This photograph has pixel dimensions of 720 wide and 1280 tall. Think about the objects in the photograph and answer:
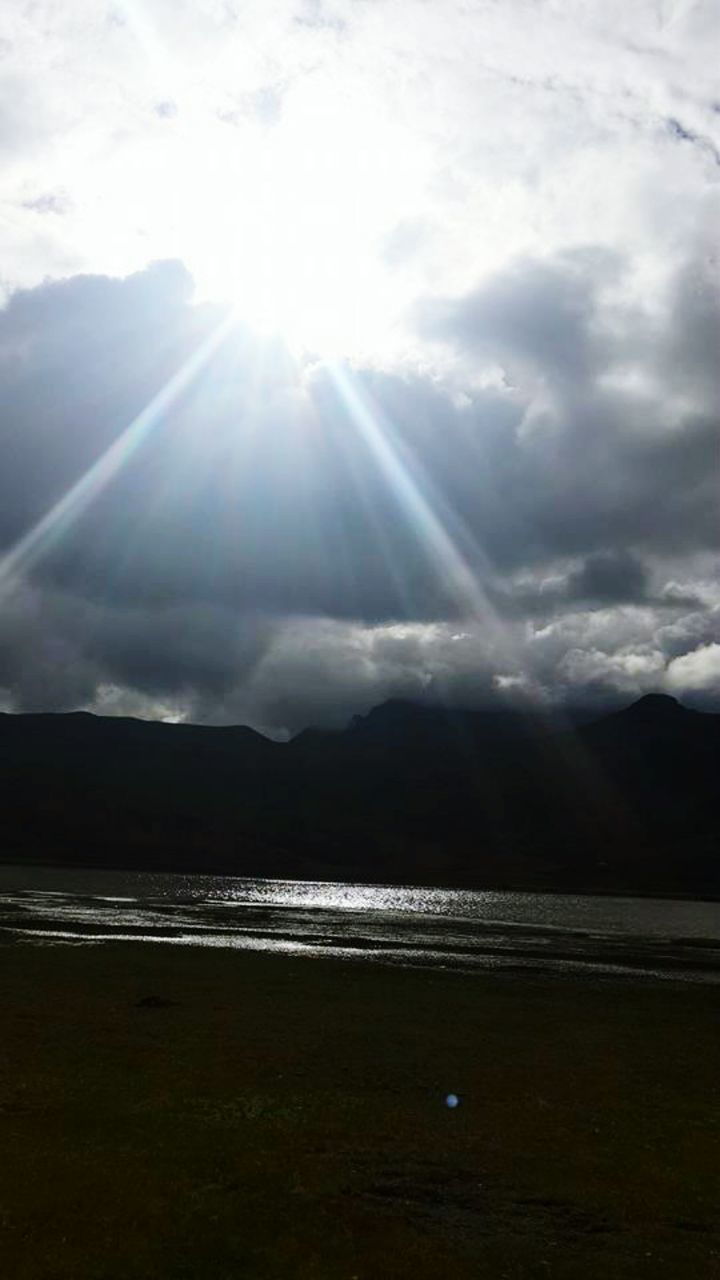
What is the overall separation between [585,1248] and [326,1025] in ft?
80.1

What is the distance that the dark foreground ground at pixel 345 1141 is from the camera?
18.7m

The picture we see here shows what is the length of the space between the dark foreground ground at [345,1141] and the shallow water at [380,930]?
28.3 metres

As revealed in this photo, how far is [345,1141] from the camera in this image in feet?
84.0

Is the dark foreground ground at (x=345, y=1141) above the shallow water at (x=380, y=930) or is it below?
below

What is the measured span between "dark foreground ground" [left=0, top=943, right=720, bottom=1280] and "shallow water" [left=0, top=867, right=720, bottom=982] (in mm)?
28344

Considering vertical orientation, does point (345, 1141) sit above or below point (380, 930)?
below

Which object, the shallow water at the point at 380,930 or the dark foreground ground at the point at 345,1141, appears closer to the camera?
the dark foreground ground at the point at 345,1141

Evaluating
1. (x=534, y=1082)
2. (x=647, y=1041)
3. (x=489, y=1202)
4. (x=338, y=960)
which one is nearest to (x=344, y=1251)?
(x=489, y=1202)

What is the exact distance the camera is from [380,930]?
10400 centimetres

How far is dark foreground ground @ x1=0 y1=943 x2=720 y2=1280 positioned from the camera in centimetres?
1866

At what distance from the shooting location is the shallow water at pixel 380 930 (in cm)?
7731

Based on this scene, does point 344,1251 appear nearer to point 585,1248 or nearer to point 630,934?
point 585,1248

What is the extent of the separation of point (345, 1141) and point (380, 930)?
264 ft

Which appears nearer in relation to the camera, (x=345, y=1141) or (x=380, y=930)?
(x=345, y=1141)
